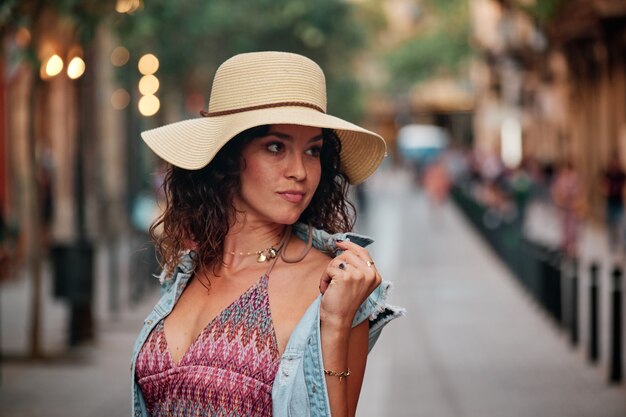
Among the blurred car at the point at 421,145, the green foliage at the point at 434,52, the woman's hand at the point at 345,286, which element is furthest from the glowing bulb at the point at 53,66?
the blurred car at the point at 421,145

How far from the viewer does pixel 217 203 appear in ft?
10.5

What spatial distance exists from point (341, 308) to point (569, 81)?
33.9m

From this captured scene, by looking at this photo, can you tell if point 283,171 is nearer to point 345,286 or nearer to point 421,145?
point 345,286

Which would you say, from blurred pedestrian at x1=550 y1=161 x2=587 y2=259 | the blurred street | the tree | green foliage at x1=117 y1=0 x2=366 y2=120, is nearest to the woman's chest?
the blurred street

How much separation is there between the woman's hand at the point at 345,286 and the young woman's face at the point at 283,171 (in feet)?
0.87

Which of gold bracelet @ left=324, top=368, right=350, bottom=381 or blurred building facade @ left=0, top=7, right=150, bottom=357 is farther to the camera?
blurred building facade @ left=0, top=7, right=150, bottom=357

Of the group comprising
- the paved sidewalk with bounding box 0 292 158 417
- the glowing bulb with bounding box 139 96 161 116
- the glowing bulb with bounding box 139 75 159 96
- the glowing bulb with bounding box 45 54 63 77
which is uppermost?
the glowing bulb with bounding box 139 75 159 96

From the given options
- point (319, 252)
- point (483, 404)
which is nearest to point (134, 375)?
point (319, 252)

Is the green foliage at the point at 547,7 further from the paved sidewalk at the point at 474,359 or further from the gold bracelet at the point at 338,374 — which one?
the gold bracelet at the point at 338,374

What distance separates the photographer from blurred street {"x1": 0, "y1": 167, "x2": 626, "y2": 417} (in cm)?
905

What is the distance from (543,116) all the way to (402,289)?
92.7ft

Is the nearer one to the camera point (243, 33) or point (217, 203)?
point (217, 203)

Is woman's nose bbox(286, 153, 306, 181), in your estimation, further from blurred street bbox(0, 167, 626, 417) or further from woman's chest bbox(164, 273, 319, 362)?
blurred street bbox(0, 167, 626, 417)

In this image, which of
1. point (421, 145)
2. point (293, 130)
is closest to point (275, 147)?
point (293, 130)
